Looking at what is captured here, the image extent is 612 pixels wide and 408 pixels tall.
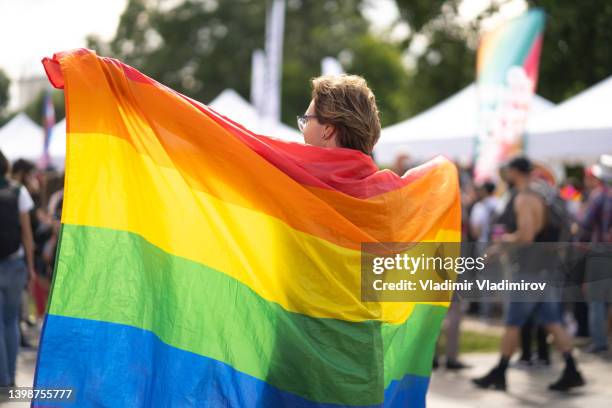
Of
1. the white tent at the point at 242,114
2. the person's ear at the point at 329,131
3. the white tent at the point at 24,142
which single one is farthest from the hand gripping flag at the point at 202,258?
the white tent at the point at 24,142

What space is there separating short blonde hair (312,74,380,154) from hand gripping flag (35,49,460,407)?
0.25 ft

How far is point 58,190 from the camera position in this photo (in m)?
11.3

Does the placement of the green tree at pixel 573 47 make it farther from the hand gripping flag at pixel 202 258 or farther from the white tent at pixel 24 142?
the hand gripping flag at pixel 202 258

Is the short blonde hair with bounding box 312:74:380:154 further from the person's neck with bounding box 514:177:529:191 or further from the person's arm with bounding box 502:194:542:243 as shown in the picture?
the person's neck with bounding box 514:177:529:191

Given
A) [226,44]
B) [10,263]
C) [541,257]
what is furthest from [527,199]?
[226,44]

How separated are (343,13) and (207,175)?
54.4m

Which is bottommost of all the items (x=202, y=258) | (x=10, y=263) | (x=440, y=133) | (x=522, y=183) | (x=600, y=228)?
(x=10, y=263)

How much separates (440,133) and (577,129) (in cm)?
406

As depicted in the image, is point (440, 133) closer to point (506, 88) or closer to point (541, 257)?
point (506, 88)

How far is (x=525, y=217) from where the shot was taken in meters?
8.64

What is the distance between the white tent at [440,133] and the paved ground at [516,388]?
5367mm

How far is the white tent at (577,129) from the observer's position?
11750 millimetres

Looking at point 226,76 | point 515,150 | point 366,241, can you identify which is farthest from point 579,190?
point 226,76

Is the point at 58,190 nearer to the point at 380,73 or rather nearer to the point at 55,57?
the point at 55,57
